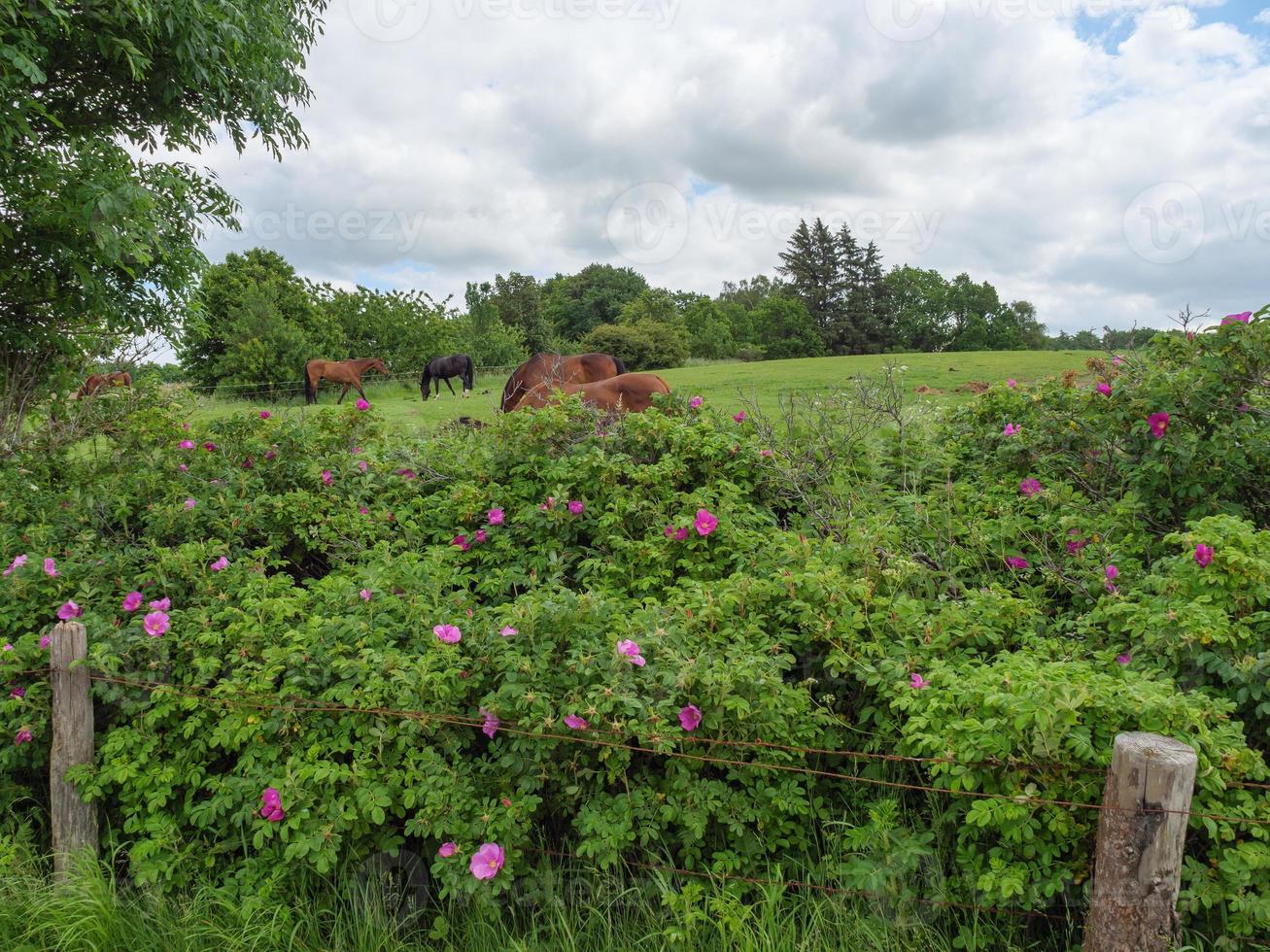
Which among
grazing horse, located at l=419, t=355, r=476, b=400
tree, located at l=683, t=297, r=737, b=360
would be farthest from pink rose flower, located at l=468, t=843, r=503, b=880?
tree, located at l=683, t=297, r=737, b=360

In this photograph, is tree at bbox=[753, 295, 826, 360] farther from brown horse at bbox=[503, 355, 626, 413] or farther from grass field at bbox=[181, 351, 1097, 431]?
brown horse at bbox=[503, 355, 626, 413]

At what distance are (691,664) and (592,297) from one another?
68.2 meters

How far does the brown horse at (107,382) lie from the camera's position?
258 inches

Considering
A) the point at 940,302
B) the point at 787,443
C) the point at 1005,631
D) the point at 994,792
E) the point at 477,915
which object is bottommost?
the point at 477,915

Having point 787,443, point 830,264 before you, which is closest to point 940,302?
point 830,264

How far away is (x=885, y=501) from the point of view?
4781 mm

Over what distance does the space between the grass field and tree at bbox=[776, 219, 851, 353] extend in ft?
124

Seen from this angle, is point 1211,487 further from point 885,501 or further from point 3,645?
point 3,645

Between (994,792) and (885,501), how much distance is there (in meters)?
2.55

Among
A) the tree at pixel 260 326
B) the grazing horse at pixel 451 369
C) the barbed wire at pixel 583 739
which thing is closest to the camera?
the barbed wire at pixel 583 739

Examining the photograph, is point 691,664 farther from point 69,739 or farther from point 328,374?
point 328,374

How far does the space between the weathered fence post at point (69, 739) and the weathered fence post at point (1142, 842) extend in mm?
3565

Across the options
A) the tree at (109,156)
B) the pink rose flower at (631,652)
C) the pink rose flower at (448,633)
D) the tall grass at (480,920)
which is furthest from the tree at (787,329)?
the tall grass at (480,920)

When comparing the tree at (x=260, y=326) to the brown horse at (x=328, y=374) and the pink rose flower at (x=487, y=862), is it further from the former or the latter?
the pink rose flower at (x=487, y=862)
